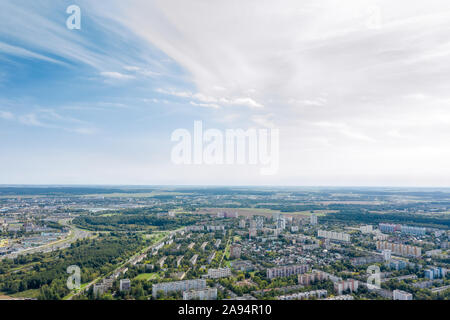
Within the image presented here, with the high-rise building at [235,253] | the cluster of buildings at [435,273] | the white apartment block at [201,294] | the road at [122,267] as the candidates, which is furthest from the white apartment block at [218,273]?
the cluster of buildings at [435,273]

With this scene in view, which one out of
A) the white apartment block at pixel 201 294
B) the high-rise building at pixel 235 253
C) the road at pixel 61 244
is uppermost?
the white apartment block at pixel 201 294

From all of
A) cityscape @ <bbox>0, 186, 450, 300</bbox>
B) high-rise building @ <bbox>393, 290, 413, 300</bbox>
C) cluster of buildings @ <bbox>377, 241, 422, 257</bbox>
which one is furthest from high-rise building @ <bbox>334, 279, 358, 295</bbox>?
cluster of buildings @ <bbox>377, 241, 422, 257</bbox>

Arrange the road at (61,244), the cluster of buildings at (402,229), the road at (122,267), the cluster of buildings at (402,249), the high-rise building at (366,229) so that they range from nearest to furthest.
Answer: the road at (122,267) < the cluster of buildings at (402,249) < the road at (61,244) < the cluster of buildings at (402,229) < the high-rise building at (366,229)

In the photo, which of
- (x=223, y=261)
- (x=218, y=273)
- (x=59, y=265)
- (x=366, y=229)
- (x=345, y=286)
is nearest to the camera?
(x=345, y=286)

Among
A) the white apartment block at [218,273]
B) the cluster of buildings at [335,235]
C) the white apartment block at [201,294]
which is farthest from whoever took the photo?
the cluster of buildings at [335,235]

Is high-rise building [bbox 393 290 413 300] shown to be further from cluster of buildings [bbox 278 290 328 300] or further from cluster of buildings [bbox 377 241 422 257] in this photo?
cluster of buildings [bbox 377 241 422 257]

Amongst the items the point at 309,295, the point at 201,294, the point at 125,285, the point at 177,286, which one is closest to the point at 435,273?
the point at 309,295

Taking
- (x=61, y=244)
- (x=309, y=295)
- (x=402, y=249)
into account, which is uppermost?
(x=309, y=295)

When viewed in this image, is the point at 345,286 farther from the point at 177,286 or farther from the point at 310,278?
the point at 177,286

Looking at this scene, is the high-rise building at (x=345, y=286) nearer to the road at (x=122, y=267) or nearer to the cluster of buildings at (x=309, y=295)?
the cluster of buildings at (x=309, y=295)

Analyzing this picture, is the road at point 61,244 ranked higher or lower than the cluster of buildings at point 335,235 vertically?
lower
